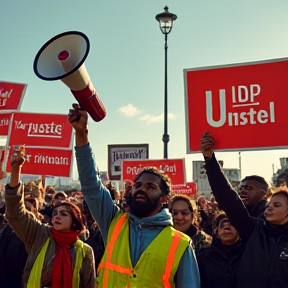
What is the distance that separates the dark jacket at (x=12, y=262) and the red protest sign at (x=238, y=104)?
180 cm

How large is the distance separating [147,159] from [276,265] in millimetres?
8084

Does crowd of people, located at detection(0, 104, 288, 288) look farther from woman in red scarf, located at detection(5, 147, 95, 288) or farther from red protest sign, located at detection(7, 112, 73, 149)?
red protest sign, located at detection(7, 112, 73, 149)

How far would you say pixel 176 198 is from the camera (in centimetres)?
535

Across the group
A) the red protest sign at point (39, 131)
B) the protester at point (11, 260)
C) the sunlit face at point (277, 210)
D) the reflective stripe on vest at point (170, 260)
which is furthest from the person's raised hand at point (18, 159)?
the red protest sign at point (39, 131)

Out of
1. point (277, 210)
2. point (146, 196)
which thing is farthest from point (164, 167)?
point (146, 196)

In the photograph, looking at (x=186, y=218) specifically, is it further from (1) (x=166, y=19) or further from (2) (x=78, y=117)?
(1) (x=166, y=19)

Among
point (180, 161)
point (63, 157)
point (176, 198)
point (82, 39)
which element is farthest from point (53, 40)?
point (180, 161)

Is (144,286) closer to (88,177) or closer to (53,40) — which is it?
(88,177)

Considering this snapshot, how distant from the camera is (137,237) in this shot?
3256 mm

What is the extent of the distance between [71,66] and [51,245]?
5.79ft

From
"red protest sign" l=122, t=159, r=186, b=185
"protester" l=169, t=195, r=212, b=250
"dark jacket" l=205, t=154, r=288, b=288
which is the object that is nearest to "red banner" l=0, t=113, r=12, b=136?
"red protest sign" l=122, t=159, r=186, b=185

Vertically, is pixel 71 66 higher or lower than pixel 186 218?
higher

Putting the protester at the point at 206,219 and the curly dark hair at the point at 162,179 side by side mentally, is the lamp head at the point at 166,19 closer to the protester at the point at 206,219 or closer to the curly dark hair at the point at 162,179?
the protester at the point at 206,219

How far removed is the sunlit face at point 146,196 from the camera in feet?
10.8
